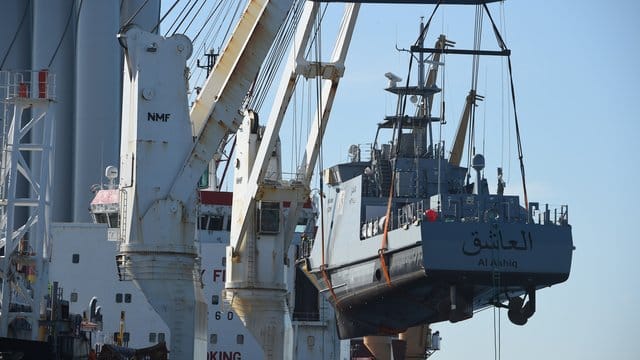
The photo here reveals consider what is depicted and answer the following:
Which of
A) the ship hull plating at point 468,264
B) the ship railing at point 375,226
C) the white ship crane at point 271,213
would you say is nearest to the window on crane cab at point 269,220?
the white ship crane at point 271,213

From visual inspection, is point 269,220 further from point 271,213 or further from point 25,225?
point 25,225

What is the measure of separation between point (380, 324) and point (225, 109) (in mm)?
9095

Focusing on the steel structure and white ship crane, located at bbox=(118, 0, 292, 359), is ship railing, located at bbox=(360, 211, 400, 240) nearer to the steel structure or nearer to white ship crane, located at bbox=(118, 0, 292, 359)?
white ship crane, located at bbox=(118, 0, 292, 359)

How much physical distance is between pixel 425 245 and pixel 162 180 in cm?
733

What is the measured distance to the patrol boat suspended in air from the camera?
3944 centimetres

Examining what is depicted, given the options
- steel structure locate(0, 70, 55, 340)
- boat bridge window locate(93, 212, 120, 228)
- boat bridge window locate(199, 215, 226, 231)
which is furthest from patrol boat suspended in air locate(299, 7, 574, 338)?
steel structure locate(0, 70, 55, 340)

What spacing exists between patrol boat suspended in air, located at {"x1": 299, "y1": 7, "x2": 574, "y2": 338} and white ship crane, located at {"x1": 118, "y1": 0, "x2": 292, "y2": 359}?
6.21 metres

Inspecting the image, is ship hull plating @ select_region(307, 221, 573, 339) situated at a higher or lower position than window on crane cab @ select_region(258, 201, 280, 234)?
lower

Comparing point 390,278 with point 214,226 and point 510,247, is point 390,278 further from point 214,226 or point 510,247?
point 214,226

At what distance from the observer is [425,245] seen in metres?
39.3

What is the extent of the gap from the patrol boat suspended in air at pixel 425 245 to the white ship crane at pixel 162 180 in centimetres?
621

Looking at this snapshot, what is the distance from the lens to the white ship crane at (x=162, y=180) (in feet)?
125

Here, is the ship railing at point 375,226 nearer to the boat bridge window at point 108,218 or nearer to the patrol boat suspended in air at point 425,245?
the patrol boat suspended in air at point 425,245

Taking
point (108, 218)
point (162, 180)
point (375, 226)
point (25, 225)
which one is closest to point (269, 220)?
point (375, 226)
